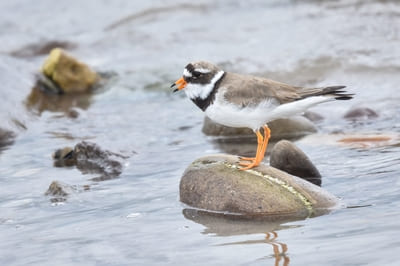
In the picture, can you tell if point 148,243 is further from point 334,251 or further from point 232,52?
point 232,52

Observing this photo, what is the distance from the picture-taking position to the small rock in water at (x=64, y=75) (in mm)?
14820

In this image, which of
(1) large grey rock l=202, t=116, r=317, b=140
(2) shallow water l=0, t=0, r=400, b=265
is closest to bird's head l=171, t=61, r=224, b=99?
(2) shallow water l=0, t=0, r=400, b=265

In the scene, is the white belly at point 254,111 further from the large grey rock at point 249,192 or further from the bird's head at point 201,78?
the large grey rock at point 249,192

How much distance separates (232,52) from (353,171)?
8.47 metres

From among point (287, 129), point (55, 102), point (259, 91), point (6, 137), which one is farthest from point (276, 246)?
point (55, 102)

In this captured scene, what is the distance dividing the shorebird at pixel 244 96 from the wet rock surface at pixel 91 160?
1959 millimetres

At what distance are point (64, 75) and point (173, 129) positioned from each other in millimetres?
4282

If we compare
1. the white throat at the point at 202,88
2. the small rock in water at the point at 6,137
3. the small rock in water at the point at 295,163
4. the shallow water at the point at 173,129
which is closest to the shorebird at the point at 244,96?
the white throat at the point at 202,88

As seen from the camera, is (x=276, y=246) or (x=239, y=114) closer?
(x=276, y=246)

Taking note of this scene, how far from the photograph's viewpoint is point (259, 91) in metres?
7.53

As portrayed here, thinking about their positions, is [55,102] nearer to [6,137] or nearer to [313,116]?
[6,137]

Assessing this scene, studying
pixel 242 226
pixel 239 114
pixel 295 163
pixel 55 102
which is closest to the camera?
pixel 242 226

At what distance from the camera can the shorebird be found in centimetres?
738

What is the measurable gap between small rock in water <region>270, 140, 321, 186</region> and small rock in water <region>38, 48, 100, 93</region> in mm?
7470
